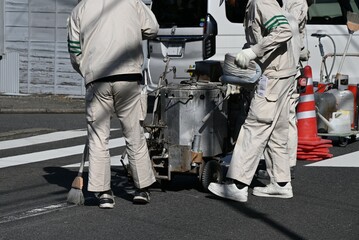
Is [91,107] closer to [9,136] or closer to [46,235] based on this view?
[46,235]

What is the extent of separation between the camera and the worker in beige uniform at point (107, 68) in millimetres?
8016

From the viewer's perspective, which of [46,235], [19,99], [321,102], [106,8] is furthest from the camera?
[19,99]

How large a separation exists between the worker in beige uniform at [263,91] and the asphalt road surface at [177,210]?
238 mm

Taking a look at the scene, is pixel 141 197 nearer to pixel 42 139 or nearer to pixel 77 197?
pixel 77 197

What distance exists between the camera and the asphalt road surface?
24.2 feet

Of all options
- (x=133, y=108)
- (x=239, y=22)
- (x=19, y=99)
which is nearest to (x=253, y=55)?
(x=133, y=108)

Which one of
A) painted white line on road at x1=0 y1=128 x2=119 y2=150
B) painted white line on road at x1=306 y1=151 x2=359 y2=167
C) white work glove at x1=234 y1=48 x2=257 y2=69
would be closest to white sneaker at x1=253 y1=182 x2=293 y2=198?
white work glove at x1=234 y1=48 x2=257 y2=69

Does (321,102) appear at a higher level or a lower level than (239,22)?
lower

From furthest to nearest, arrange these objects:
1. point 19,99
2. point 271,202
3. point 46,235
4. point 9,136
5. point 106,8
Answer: point 19,99 < point 9,136 < point 271,202 < point 106,8 < point 46,235

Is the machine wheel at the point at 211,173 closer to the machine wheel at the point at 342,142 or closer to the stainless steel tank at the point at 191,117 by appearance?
the stainless steel tank at the point at 191,117

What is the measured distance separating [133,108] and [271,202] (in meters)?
1.57

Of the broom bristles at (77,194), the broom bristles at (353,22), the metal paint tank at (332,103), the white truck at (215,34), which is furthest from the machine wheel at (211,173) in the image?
the white truck at (215,34)

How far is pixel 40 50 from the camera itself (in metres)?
19.3

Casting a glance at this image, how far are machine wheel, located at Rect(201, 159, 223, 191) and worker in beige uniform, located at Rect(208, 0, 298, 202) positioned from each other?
161mm
